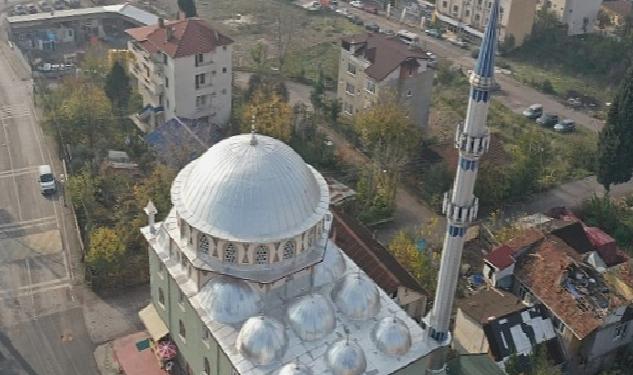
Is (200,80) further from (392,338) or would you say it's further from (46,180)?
(392,338)

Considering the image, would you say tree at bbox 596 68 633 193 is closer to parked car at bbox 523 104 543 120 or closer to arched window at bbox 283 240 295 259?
parked car at bbox 523 104 543 120

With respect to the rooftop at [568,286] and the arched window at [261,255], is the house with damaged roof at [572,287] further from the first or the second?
the arched window at [261,255]

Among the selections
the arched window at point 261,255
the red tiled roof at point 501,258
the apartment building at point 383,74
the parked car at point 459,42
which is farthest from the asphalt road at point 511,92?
the arched window at point 261,255

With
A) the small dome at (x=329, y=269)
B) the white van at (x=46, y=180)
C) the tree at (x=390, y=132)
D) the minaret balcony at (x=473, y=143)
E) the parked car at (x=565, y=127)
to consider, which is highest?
the minaret balcony at (x=473, y=143)

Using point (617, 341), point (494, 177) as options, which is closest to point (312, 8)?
point (494, 177)

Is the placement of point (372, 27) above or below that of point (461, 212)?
below

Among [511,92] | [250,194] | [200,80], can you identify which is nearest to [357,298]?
[250,194]
